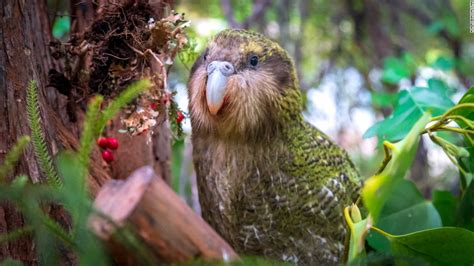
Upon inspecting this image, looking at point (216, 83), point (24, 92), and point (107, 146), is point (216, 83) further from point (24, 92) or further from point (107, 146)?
point (24, 92)

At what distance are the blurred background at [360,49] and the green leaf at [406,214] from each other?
120 centimetres

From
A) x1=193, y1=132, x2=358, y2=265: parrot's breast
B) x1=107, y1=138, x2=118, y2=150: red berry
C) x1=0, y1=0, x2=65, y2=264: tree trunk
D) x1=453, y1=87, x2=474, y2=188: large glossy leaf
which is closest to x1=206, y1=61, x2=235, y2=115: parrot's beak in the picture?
x1=193, y1=132, x2=358, y2=265: parrot's breast

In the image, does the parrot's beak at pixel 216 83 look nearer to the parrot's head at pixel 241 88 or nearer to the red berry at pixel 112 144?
the parrot's head at pixel 241 88

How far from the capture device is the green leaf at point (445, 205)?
166 cm

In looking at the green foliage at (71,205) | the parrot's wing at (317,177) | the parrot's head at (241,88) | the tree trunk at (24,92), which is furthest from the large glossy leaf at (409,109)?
the green foliage at (71,205)

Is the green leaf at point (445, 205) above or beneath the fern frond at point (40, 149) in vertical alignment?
beneath

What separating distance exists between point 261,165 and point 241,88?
0.22 m

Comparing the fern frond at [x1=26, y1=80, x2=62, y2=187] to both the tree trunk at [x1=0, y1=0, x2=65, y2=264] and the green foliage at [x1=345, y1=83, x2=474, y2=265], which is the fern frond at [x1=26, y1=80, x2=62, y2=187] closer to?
the tree trunk at [x1=0, y1=0, x2=65, y2=264]

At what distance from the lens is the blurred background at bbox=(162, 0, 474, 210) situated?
2.87 metres

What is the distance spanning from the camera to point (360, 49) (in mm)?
3156

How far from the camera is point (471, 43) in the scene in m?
3.55

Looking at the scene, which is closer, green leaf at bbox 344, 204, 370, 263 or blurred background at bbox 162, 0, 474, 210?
green leaf at bbox 344, 204, 370, 263

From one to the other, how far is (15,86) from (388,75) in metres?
1.76

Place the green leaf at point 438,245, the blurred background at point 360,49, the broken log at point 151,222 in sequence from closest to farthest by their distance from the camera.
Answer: the broken log at point 151,222 → the green leaf at point 438,245 → the blurred background at point 360,49
